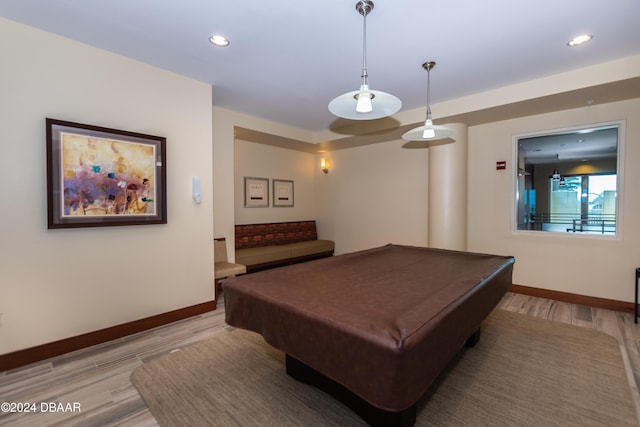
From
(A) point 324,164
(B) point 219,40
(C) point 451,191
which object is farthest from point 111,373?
(A) point 324,164

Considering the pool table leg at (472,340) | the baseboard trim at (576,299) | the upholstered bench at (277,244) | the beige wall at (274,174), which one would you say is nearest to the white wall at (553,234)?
the baseboard trim at (576,299)

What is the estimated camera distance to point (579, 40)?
2.33 meters

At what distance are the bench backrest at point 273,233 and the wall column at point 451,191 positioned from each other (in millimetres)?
2708

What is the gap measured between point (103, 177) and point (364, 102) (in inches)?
91.2

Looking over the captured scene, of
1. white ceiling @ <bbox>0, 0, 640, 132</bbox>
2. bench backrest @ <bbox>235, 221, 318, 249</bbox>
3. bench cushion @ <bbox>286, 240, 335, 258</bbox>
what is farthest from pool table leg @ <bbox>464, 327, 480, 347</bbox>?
bench backrest @ <bbox>235, 221, 318, 249</bbox>

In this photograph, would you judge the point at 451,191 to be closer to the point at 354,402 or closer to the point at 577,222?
the point at 577,222

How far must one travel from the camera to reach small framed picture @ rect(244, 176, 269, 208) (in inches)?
199

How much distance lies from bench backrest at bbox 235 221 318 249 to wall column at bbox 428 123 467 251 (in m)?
2.71

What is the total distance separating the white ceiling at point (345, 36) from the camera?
6.42 feet

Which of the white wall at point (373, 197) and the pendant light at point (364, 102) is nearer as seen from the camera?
the pendant light at point (364, 102)

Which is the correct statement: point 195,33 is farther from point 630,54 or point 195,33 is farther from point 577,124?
point 577,124

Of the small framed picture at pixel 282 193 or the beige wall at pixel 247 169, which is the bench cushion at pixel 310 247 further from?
the small framed picture at pixel 282 193

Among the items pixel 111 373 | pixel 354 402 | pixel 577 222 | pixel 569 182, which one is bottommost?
pixel 111 373

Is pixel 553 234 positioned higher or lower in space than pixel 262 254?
higher
